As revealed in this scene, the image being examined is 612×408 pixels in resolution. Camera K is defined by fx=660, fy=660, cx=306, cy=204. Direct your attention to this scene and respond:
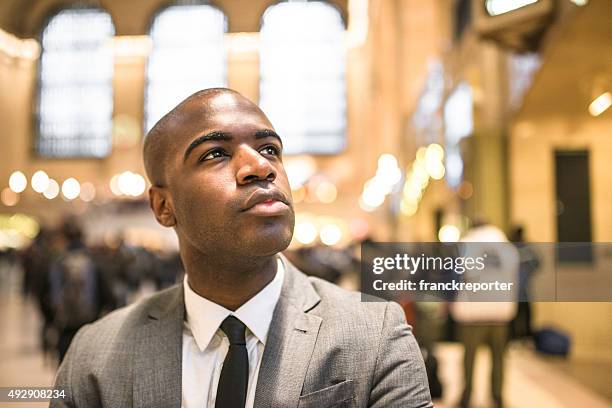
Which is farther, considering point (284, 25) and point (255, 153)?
point (284, 25)

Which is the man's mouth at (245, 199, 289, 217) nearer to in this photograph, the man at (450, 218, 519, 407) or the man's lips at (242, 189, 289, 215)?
the man's lips at (242, 189, 289, 215)

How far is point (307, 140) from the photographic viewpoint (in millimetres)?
3045

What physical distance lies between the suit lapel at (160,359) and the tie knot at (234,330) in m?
0.14

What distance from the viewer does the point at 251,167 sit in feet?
4.99

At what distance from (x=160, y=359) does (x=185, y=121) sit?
2.00ft

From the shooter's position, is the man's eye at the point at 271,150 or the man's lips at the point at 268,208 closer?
the man's lips at the point at 268,208

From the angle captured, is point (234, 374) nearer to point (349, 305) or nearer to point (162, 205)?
point (349, 305)

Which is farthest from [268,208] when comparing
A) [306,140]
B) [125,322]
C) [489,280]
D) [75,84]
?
[75,84]

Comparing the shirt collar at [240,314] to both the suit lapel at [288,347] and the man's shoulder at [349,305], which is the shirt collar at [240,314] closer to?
the suit lapel at [288,347]

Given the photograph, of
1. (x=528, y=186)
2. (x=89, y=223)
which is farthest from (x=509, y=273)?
(x=528, y=186)

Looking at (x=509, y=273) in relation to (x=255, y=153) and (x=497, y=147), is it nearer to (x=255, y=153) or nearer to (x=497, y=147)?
(x=255, y=153)

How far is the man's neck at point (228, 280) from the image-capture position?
1652 millimetres

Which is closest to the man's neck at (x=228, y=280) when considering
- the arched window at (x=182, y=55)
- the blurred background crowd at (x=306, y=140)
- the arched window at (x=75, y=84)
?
the blurred background crowd at (x=306, y=140)

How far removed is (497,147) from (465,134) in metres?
0.83
